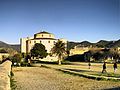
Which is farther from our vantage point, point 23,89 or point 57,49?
point 57,49

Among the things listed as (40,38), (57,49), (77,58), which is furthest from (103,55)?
(40,38)

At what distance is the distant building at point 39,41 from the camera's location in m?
110

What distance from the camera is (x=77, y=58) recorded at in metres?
96.8

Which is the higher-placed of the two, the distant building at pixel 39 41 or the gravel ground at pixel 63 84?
the distant building at pixel 39 41

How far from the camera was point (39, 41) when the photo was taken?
111 meters

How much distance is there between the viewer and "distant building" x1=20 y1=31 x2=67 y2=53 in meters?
110

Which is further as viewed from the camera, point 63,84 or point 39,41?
point 39,41

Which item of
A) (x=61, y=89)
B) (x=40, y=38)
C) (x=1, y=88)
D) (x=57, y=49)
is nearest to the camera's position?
(x=1, y=88)

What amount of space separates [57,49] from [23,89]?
155 ft

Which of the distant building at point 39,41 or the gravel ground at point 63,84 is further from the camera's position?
the distant building at point 39,41

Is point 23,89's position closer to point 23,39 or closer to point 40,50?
point 40,50

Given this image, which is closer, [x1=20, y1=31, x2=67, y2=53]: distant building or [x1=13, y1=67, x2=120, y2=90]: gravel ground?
[x1=13, y1=67, x2=120, y2=90]: gravel ground

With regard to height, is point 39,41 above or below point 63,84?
above

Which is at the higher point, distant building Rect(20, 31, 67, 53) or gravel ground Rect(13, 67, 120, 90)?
distant building Rect(20, 31, 67, 53)
